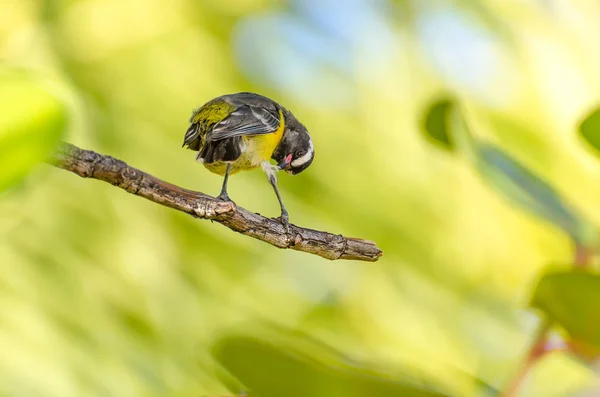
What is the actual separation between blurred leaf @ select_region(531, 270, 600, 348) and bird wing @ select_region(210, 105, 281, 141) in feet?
0.54

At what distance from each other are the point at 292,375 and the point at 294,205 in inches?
16.5

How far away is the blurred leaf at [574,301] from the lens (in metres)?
0.32

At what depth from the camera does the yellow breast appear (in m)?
0.37

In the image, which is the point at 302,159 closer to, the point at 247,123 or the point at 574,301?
the point at 247,123

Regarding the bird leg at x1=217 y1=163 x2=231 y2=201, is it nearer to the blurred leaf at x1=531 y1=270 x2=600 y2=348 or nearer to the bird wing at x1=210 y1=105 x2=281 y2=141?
the bird wing at x1=210 y1=105 x2=281 y2=141

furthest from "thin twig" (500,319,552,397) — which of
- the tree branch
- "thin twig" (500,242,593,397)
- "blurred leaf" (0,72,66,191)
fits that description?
"blurred leaf" (0,72,66,191)

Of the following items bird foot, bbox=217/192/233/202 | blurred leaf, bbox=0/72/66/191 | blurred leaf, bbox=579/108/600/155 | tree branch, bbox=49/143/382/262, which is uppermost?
blurred leaf, bbox=579/108/600/155

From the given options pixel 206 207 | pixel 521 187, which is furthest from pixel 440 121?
pixel 206 207

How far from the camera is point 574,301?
0.32 m

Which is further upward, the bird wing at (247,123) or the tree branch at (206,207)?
the bird wing at (247,123)

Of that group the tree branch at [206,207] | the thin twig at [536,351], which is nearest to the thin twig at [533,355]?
the thin twig at [536,351]

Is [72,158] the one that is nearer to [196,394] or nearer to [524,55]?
[196,394]

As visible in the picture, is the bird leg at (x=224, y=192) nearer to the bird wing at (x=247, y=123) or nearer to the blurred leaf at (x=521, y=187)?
the bird wing at (x=247, y=123)

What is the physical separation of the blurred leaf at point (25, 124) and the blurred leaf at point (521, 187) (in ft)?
0.96
